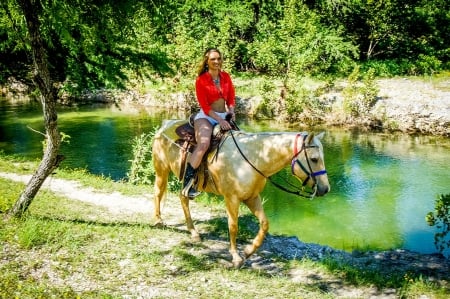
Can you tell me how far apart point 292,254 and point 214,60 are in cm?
402

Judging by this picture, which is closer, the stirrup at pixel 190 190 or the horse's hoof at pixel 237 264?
the horse's hoof at pixel 237 264

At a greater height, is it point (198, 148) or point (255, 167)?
point (198, 148)

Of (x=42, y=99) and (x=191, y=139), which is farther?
(x=191, y=139)

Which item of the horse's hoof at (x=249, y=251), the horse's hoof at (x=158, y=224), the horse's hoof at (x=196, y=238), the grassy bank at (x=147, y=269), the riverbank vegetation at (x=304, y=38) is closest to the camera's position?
the grassy bank at (x=147, y=269)

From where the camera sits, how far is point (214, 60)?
6711mm

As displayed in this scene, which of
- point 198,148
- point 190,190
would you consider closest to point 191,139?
point 198,148

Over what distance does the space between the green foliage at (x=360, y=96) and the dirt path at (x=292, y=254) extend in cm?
1517

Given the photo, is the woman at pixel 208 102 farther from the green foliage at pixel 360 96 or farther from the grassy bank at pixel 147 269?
the green foliage at pixel 360 96

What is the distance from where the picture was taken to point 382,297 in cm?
604

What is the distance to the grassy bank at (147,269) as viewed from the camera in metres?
5.47

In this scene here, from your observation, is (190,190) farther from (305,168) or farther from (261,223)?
(305,168)

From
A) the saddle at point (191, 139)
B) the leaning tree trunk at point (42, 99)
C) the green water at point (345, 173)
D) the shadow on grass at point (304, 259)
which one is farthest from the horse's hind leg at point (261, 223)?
the green water at point (345, 173)

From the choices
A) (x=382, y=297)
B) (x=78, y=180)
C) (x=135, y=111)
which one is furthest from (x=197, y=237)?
(x=135, y=111)

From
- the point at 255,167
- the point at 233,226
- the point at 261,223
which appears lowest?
the point at 233,226
